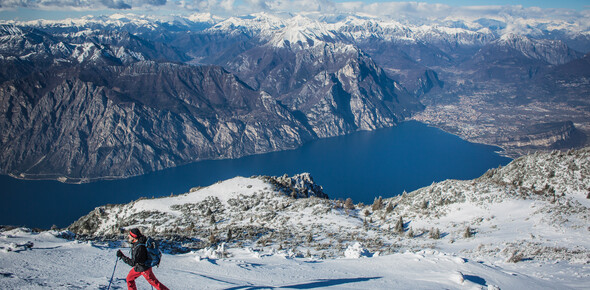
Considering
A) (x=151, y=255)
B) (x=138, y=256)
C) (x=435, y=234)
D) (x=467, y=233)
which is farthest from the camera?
(x=435, y=234)

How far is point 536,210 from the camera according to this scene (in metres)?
29.6

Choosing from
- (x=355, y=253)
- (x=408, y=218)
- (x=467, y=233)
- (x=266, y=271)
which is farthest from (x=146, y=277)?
(x=408, y=218)

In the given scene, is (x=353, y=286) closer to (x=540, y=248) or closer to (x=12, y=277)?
(x=12, y=277)

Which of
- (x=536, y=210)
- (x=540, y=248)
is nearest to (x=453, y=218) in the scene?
(x=536, y=210)

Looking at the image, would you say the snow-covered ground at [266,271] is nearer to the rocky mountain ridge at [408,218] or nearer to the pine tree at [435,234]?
the rocky mountain ridge at [408,218]

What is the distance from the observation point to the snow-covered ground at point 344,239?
1403 centimetres

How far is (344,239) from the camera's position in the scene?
92.5 feet

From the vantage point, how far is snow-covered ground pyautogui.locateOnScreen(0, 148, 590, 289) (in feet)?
46.0

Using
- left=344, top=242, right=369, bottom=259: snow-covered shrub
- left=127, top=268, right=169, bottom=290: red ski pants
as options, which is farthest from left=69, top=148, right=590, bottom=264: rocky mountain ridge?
left=127, top=268, right=169, bottom=290: red ski pants

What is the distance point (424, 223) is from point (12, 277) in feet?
104

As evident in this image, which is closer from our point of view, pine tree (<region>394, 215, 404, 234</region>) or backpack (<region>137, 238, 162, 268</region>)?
backpack (<region>137, 238, 162, 268</region>)

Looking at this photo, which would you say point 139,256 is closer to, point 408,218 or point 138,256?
point 138,256

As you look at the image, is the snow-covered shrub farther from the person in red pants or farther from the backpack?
the backpack

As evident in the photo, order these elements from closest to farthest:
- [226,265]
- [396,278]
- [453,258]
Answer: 1. [396,278]
2. [226,265]
3. [453,258]
